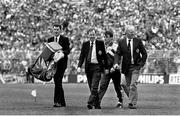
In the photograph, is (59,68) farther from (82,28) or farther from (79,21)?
(79,21)

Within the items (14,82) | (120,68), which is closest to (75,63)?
(14,82)

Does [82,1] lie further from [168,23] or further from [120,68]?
[120,68]

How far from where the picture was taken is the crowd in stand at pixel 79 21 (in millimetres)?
38031

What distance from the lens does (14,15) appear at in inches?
1603

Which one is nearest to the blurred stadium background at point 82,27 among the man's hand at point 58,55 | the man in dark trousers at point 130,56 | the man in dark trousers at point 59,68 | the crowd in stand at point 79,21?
the crowd in stand at point 79,21

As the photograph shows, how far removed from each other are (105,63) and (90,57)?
18.4 inches

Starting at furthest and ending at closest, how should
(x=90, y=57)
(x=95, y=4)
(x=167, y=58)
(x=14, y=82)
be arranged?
1. (x=95, y=4)
2. (x=14, y=82)
3. (x=167, y=58)
4. (x=90, y=57)

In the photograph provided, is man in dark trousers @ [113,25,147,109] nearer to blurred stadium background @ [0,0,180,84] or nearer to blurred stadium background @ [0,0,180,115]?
blurred stadium background @ [0,0,180,115]

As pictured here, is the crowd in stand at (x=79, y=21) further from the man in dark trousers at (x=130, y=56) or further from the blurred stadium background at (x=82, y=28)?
the man in dark trousers at (x=130, y=56)

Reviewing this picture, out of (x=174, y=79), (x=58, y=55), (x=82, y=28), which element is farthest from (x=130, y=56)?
(x=82, y=28)

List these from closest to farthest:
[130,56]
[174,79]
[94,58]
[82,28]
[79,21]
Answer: [94,58]
[130,56]
[174,79]
[82,28]
[79,21]

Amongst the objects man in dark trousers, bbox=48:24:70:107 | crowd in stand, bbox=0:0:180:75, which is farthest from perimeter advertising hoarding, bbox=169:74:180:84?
man in dark trousers, bbox=48:24:70:107

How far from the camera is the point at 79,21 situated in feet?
131

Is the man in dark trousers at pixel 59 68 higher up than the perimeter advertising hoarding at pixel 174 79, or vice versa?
the man in dark trousers at pixel 59 68
